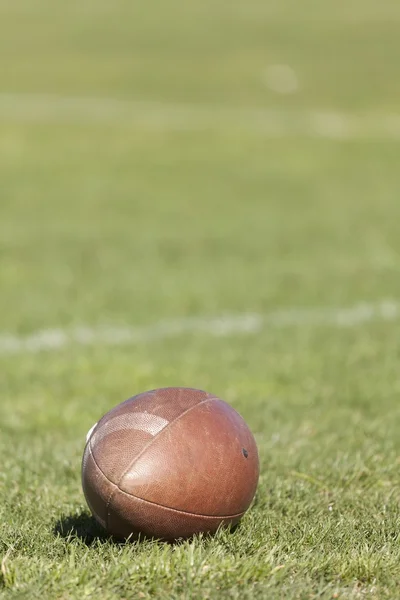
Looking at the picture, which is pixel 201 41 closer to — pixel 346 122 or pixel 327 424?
pixel 346 122

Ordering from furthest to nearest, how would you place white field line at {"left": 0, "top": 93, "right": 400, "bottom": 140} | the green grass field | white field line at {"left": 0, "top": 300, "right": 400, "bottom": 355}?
1. white field line at {"left": 0, "top": 93, "right": 400, "bottom": 140}
2. white field line at {"left": 0, "top": 300, "right": 400, "bottom": 355}
3. the green grass field

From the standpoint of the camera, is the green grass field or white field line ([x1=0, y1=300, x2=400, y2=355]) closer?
the green grass field

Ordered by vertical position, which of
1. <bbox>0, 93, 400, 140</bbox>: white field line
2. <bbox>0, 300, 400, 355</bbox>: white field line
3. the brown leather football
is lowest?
<bbox>0, 300, 400, 355</bbox>: white field line

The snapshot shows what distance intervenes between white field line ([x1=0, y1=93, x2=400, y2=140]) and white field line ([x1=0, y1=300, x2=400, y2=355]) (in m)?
14.3

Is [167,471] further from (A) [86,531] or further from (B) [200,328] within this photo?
(B) [200,328]

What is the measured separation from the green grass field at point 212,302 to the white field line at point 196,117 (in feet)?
0.45

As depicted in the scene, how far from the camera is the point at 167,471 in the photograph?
378cm

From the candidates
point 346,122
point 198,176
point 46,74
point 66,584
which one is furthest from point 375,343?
point 46,74

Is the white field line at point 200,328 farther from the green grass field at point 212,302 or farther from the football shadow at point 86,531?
the football shadow at point 86,531

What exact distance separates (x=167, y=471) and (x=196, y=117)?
23168 millimetres

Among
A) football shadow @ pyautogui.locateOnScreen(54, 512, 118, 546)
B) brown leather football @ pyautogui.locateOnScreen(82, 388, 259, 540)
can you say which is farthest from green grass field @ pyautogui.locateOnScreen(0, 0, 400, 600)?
brown leather football @ pyautogui.locateOnScreen(82, 388, 259, 540)

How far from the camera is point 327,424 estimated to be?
20.7 feet

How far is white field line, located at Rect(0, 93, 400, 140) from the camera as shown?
958 inches

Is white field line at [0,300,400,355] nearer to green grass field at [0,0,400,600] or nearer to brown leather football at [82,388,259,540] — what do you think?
green grass field at [0,0,400,600]
